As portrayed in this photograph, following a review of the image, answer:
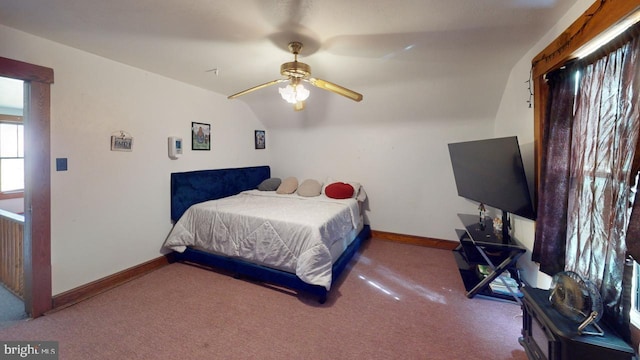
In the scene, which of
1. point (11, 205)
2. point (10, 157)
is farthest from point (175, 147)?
point (10, 157)

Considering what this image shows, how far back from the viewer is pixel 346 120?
12.7ft

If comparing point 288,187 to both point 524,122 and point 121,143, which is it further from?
point 524,122

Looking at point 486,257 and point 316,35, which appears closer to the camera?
point 316,35

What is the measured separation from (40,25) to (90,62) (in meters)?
0.50

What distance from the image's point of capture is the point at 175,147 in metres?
2.98

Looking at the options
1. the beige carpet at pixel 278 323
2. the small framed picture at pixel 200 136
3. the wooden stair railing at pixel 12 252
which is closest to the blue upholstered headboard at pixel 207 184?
the small framed picture at pixel 200 136

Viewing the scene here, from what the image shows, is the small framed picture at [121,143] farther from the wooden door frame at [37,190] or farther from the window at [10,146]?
the window at [10,146]

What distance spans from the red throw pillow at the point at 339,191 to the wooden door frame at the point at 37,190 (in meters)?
2.95

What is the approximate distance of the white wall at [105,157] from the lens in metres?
2.13

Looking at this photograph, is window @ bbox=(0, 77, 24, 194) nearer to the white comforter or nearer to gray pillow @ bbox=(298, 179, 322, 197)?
the white comforter

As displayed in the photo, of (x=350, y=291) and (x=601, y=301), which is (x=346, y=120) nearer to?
(x=350, y=291)

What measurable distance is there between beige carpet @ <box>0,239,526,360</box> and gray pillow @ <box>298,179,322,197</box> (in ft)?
4.89

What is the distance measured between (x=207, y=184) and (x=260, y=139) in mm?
1399

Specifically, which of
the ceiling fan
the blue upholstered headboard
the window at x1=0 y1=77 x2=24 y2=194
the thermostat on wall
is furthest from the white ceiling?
the window at x1=0 y1=77 x2=24 y2=194
